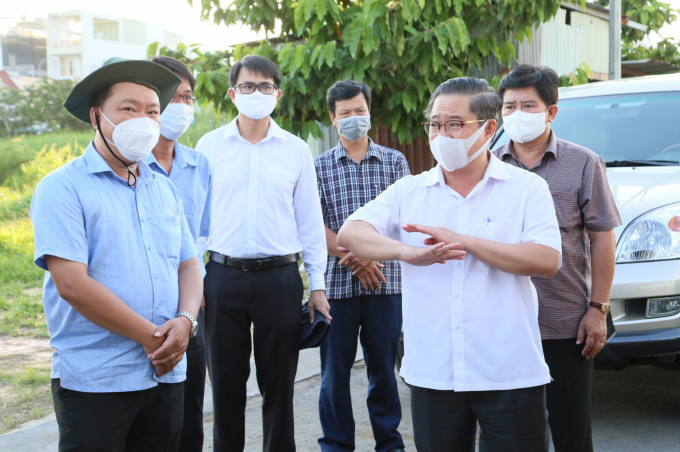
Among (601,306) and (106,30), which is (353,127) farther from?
(106,30)

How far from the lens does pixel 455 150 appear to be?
8.09 ft

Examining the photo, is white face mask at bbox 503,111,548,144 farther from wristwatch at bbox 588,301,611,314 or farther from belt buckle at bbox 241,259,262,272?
belt buckle at bbox 241,259,262,272

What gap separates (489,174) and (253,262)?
1.44 meters

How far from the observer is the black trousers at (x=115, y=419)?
7.25ft

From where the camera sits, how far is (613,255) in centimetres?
299

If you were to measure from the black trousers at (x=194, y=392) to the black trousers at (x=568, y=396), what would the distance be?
5.16 feet

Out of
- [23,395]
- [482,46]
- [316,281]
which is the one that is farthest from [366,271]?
[482,46]

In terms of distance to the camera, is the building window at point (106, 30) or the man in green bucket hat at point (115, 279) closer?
the man in green bucket hat at point (115, 279)

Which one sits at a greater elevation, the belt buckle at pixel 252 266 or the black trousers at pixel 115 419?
the belt buckle at pixel 252 266

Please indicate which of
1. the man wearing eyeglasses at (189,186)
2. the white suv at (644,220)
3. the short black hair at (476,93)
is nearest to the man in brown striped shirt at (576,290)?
the short black hair at (476,93)

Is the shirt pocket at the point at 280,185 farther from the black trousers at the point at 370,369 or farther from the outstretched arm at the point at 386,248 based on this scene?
the outstretched arm at the point at 386,248

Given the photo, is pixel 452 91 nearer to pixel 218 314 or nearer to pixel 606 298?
pixel 606 298

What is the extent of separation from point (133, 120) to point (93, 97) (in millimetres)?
182

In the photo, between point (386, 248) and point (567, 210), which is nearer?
point (386, 248)
